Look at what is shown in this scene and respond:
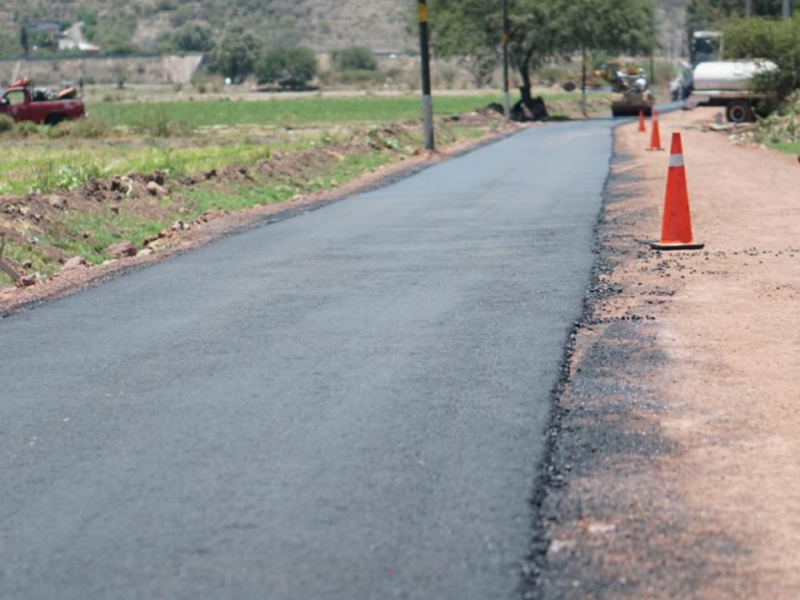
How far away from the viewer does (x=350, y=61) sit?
157250 mm

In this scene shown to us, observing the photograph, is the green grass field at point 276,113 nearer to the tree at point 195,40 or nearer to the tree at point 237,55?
the tree at point 237,55

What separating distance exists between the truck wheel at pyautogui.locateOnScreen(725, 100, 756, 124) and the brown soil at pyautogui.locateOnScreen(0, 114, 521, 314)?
18995 mm

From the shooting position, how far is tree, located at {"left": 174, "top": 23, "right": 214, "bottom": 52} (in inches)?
6811

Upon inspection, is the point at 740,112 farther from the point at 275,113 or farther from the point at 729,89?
the point at 275,113

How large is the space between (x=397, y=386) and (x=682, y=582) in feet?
11.3

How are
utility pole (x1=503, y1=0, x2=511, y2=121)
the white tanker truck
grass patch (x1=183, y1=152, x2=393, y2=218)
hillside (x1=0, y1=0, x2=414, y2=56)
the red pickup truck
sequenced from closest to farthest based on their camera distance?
1. grass patch (x1=183, y1=152, x2=393, y2=218)
2. the white tanker truck
3. the red pickup truck
4. utility pole (x1=503, y1=0, x2=511, y2=121)
5. hillside (x1=0, y1=0, x2=414, y2=56)

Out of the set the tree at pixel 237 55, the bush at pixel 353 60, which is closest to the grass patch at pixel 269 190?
the tree at pixel 237 55

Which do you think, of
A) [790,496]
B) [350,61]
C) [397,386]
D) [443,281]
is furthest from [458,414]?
[350,61]

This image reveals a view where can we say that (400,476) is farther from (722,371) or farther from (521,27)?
(521,27)

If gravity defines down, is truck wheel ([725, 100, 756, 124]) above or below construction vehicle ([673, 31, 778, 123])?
below

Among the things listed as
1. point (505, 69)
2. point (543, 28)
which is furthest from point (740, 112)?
point (543, 28)

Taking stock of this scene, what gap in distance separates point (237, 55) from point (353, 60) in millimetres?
13279

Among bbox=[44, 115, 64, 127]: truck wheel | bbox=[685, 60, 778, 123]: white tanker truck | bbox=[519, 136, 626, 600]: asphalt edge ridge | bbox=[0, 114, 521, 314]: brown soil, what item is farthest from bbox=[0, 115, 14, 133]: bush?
bbox=[519, 136, 626, 600]: asphalt edge ridge

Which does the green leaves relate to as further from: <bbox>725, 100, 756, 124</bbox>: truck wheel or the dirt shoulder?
the dirt shoulder
